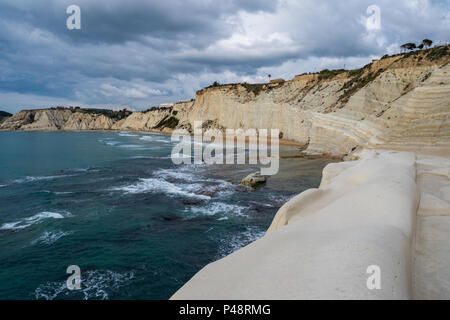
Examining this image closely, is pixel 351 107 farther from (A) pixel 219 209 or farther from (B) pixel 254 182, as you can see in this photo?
(A) pixel 219 209

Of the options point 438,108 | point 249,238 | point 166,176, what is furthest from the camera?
point 166,176

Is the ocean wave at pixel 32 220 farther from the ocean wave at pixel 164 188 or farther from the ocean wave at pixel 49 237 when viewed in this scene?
the ocean wave at pixel 164 188

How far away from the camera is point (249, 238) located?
436 inches

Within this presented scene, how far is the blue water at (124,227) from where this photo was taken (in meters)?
8.45

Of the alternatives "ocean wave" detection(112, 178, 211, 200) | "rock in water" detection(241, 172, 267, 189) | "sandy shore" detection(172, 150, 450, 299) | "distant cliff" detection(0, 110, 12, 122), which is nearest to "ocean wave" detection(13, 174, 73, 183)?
"ocean wave" detection(112, 178, 211, 200)

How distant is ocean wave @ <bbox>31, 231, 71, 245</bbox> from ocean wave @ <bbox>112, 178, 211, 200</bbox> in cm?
633

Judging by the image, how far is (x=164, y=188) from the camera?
19.0 metres

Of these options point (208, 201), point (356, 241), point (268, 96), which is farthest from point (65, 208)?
point (268, 96)

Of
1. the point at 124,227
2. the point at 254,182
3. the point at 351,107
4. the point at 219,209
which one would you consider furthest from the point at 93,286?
the point at 351,107

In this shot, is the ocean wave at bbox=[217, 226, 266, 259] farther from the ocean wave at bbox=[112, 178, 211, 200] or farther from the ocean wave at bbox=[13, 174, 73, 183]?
the ocean wave at bbox=[13, 174, 73, 183]

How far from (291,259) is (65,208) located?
14.8 meters

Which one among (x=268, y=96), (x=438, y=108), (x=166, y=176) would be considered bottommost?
(x=166, y=176)

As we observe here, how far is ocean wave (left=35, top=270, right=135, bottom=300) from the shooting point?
7.71 m
